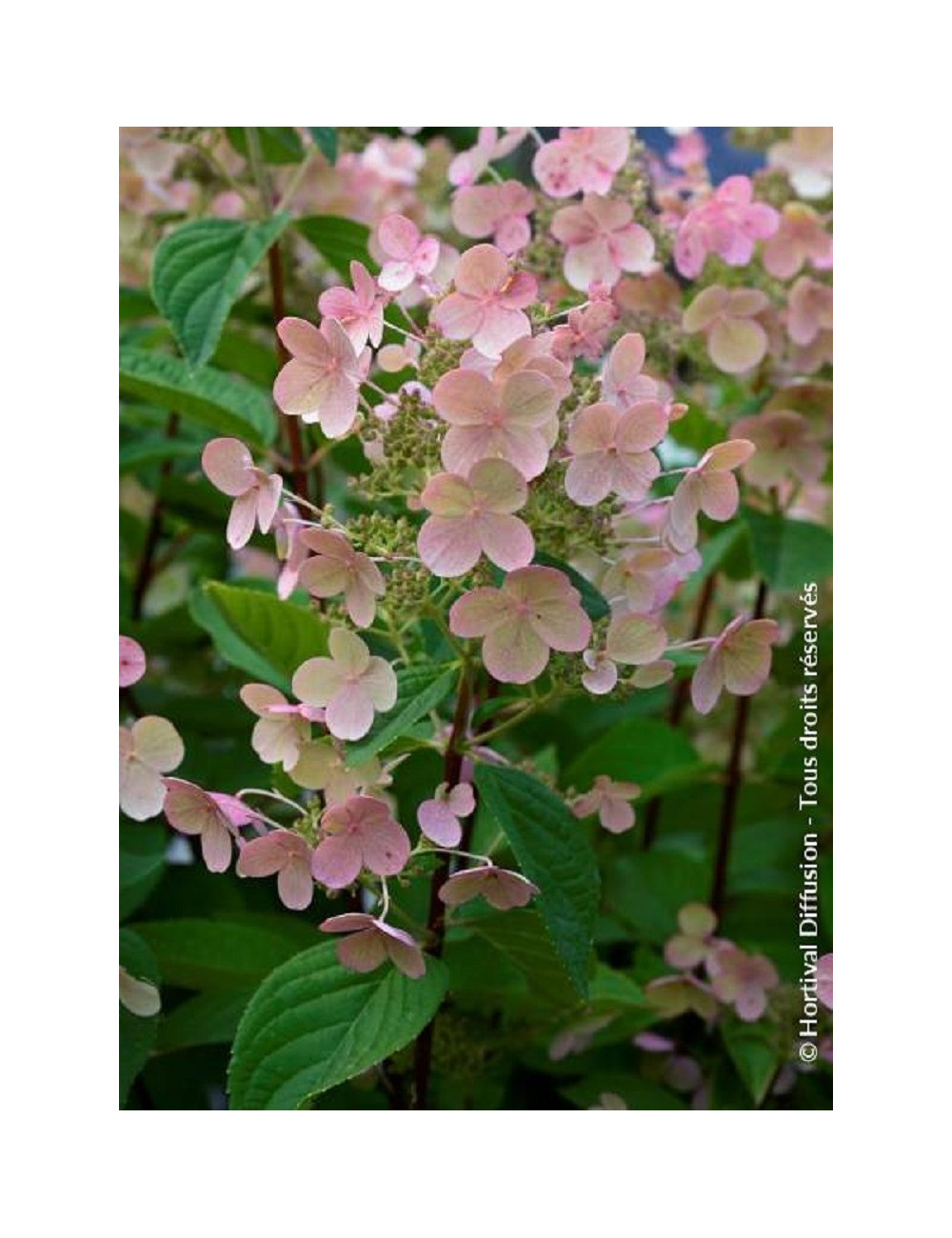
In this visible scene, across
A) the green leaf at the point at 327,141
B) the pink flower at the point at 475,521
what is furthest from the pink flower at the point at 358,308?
the green leaf at the point at 327,141

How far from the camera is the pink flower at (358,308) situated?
2.78 ft

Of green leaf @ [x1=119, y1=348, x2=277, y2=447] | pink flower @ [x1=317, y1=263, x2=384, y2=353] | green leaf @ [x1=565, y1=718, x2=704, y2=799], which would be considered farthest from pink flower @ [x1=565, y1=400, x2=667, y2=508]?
green leaf @ [x1=565, y1=718, x2=704, y2=799]

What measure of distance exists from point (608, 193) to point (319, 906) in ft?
1.80

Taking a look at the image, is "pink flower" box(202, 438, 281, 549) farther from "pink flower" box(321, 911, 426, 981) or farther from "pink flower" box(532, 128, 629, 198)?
"pink flower" box(532, 128, 629, 198)

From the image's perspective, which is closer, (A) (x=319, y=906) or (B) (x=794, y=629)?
(A) (x=319, y=906)

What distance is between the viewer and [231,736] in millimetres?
1342

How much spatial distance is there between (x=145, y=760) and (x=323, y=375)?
0.27 metres

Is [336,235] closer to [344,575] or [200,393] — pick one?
[200,393]

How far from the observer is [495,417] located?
0.76 m

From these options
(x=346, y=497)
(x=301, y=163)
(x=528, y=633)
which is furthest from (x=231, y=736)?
(x=528, y=633)

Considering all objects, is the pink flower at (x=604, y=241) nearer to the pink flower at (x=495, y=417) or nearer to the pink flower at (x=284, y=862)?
the pink flower at (x=495, y=417)

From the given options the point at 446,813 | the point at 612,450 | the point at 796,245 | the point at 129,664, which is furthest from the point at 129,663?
the point at 796,245

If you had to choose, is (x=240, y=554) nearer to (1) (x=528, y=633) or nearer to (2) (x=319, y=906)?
(2) (x=319, y=906)

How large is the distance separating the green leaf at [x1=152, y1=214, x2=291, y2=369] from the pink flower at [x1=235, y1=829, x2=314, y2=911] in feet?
1.24
